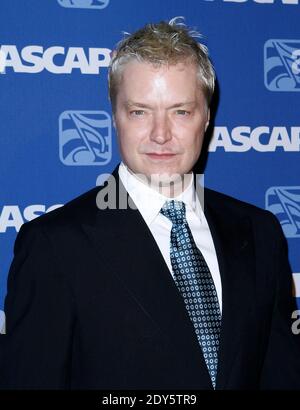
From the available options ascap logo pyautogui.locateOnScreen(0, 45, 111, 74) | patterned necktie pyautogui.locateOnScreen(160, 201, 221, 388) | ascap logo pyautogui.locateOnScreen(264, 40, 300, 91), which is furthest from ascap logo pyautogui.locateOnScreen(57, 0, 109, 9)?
patterned necktie pyautogui.locateOnScreen(160, 201, 221, 388)

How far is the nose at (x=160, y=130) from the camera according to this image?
1409 millimetres

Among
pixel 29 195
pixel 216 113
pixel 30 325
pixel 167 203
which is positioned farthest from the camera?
pixel 216 113

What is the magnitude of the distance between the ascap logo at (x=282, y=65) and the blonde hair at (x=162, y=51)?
561 mm

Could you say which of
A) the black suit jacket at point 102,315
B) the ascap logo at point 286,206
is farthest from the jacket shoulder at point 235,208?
the ascap logo at point 286,206

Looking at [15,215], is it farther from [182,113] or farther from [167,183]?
[182,113]

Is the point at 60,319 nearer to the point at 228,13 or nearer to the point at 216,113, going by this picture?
the point at 216,113

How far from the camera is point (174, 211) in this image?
5.00 ft

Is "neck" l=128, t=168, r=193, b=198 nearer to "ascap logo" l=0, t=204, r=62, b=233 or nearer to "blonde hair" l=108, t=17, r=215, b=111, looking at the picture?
"blonde hair" l=108, t=17, r=215, b=111

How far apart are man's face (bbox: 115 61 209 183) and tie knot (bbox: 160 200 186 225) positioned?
92 millimetres

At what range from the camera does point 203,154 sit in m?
2.00

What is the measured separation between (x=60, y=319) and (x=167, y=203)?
395mm

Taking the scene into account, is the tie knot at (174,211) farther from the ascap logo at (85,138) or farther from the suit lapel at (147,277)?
the ascap logo at (85,138)

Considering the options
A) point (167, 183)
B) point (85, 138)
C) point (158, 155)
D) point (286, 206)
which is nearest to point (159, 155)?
point (158, 155)
